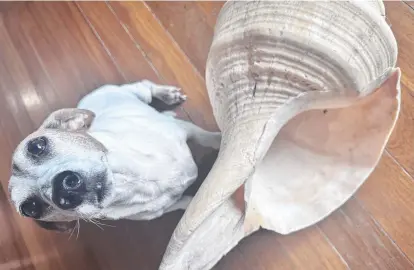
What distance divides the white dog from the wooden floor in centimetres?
20

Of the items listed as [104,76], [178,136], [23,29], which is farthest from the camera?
[23,29]

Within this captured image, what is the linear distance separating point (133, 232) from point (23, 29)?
745mm

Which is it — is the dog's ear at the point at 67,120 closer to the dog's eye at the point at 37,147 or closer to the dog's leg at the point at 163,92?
the dog's eye at the point at 37,147

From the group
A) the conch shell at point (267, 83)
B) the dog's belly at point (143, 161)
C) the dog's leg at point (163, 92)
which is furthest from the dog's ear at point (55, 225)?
the dog's leg at point (163, 92)

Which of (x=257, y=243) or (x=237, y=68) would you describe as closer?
(x=237, y=68)

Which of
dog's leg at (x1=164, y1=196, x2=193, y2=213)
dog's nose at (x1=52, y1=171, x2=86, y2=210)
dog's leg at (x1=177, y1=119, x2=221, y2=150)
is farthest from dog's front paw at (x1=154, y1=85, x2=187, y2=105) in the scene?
dog's nose at (x1=52, y1=171, x2=86, y2=210)

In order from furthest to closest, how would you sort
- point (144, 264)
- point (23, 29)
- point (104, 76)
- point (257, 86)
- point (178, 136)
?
point (23, 29), point (104, 76), point (144, 264), point (178, 136), point (257, 86)

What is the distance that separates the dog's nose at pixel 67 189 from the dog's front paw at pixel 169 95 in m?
0.55

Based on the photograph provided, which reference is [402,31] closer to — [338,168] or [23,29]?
[338,168]

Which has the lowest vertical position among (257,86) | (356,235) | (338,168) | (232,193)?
(356,235)

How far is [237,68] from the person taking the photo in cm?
105

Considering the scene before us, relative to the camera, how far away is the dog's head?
1009 millimetres

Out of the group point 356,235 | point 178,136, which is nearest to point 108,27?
point 178,136

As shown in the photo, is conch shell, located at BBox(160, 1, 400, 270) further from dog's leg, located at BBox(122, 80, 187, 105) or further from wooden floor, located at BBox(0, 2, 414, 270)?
dog's leg, located at BBox(122, 80, 187, 105)
